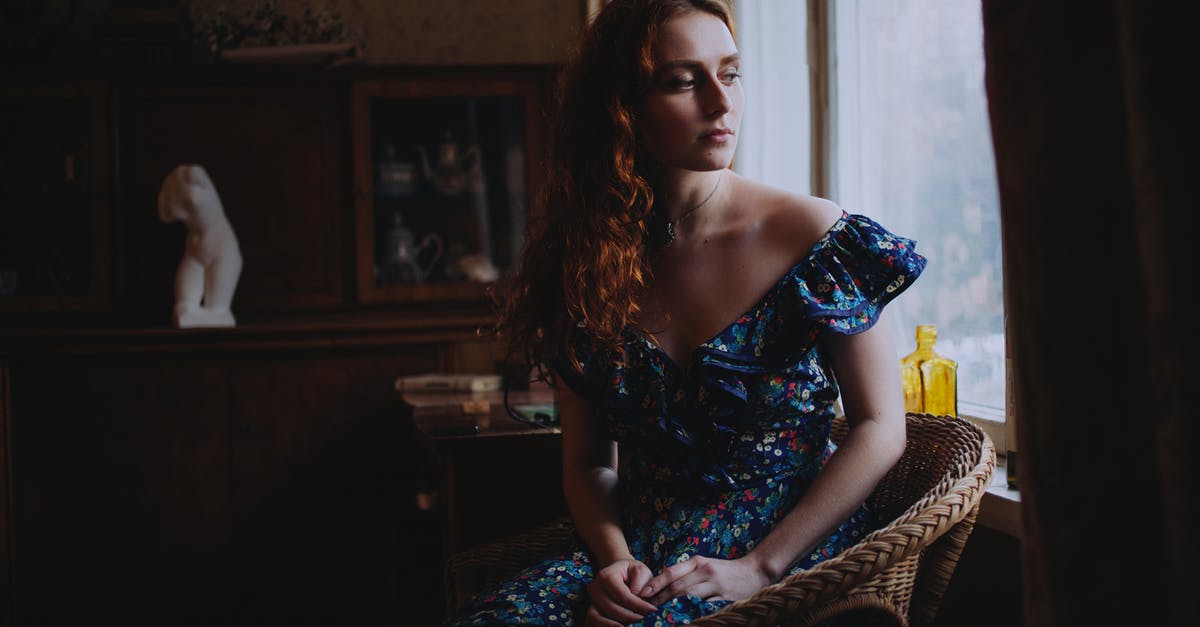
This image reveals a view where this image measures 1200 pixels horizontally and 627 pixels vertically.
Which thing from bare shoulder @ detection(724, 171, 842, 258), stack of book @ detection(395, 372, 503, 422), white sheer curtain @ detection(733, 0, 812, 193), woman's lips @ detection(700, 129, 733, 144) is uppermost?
white sheer curtain @ detection(733, 0, 812, 193)

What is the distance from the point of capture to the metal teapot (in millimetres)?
2853

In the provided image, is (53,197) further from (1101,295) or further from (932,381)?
(1101,295)

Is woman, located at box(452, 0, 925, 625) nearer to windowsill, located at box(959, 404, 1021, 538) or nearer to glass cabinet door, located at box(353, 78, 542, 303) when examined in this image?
windowsill, located at box(959, 404, 1021, 538)

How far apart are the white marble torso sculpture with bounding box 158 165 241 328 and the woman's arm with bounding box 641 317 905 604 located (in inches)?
74.3

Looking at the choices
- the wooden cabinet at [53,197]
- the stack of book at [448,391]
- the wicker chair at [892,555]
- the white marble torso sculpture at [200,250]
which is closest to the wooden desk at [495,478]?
the wicker chair at [892,555]

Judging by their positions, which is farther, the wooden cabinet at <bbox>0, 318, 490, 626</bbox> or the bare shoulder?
the wooden cabinet at <bbox>0, 318, 490, 626</bbox>

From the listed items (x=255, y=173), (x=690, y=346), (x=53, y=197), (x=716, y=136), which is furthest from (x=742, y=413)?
(x=53, y=197)

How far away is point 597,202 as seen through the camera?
1348 millimetres

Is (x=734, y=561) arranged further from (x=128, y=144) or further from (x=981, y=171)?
(x=128, y=144)

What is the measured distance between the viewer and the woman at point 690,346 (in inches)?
44.7

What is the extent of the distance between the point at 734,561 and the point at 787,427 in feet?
0.65

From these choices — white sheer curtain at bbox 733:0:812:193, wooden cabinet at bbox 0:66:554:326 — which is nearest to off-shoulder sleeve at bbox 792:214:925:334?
white sheer curtain at bbox 733:0:812:193

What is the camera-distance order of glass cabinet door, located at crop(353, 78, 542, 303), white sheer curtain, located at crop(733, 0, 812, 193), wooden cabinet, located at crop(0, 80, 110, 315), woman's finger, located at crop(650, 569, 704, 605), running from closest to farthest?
woman's finger, located at crop(650, 569, 704, 605) → white sheer curtain, located at crop(733, 0, 812, 193) → wooden cabinet, located at crop(0, 80, 110, 315) → glass cabinet door, located at crop(353, 78, 542, 303)

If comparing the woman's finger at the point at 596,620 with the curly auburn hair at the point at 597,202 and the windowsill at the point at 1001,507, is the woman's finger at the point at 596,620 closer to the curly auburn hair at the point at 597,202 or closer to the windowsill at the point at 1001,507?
the curly auburn hair at the point at 597,202
